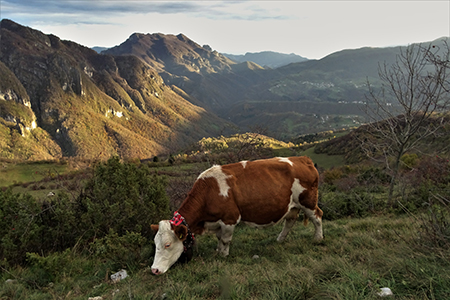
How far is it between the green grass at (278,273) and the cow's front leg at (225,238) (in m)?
0.20

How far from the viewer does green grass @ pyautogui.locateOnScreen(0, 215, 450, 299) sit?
14.1 ft

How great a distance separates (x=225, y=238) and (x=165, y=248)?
5.32 feet

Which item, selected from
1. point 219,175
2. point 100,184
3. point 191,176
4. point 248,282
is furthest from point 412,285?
point 191,176

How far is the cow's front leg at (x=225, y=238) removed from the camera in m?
7.04

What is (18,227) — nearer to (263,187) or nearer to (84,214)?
(84,214)

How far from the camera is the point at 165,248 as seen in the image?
626 cm

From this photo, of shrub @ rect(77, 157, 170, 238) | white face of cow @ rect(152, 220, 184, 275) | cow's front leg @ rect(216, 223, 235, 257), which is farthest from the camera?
Result: shrub @ rect(77, 157, 170, 238)

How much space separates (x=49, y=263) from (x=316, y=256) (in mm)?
6198

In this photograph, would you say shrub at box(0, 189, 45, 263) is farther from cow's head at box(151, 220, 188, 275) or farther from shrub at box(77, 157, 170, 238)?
cow's head at box(151, 220, 188, 275)

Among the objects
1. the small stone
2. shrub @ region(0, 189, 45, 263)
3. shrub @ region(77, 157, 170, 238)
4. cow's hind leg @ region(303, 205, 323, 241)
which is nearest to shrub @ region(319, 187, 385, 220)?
cow's hind leg @ region(303, 205, 323, 241)

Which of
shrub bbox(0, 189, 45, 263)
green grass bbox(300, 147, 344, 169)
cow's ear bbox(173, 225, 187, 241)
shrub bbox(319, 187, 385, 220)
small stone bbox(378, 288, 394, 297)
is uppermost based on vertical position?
small stone bbox(378, 288, 394, 297)

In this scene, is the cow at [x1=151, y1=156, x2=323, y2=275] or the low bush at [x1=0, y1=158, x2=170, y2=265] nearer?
the cow at [x1=151, y1=156, x2=323, y2=275]

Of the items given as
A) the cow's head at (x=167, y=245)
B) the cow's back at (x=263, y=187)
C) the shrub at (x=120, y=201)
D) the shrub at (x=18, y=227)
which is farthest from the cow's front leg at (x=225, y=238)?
the shrub at (x=18, y=227)

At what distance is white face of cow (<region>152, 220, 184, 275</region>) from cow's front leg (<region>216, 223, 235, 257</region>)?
3.81ft
